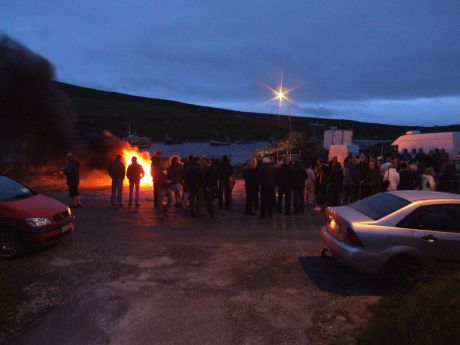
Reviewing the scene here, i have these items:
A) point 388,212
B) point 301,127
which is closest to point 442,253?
point 388,212

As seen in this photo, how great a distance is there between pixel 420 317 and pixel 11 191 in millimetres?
7763

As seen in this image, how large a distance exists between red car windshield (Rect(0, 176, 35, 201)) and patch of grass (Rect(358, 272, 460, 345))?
6912 mm

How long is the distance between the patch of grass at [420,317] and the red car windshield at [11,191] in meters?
6.91

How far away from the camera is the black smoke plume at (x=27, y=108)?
25125mm

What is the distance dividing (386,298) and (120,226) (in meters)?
6.96

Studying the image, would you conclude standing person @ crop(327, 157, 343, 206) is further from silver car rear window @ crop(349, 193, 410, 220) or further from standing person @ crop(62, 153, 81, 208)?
standing person @ crop(62, 153, 81, 208)

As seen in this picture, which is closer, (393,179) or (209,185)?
(209,185)

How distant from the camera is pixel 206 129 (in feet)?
404

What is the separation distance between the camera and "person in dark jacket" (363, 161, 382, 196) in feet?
41.5

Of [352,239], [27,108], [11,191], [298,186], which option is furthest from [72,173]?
[27,108]

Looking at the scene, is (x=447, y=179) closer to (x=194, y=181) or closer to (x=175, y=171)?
(x=194, y=181)

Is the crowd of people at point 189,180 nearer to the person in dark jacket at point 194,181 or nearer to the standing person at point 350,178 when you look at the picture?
the person in dark jacket at point 194,181

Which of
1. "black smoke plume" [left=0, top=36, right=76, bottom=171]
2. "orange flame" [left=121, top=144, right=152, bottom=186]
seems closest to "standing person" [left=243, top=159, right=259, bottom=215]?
"orange flame" [left=121, top=144, right=152, bottom=186]

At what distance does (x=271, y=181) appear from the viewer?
11.9 m
